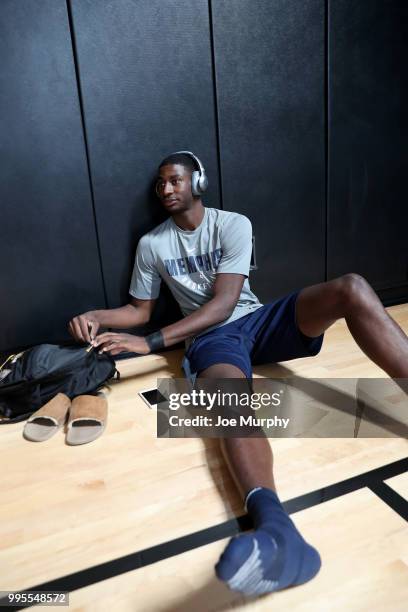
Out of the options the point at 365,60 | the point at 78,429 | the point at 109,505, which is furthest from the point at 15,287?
the point at 365,60

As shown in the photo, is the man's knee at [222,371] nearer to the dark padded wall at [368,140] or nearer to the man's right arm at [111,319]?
the man's right arm at [111,319]

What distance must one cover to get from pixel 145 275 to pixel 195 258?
0.24 meters

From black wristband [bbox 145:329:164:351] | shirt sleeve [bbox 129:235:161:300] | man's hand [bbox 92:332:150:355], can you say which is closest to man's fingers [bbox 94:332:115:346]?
man's hand [bbox 92:332:150:355]

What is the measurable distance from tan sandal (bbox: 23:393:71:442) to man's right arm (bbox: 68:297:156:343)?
0.82 ft

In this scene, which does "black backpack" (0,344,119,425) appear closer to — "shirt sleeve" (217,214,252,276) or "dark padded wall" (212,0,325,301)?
"shirt sleeve" (217,214,252,276)

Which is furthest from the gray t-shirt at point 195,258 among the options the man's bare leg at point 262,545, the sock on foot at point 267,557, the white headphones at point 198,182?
the sock on foot at point 267,557

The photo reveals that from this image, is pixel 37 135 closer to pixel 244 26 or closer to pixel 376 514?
pixel 244 26

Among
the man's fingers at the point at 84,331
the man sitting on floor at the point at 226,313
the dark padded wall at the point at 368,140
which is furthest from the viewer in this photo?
the dark padded wall at the point at 368,140

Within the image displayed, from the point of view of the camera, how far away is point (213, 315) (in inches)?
69.3

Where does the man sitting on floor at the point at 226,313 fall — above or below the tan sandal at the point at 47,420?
above

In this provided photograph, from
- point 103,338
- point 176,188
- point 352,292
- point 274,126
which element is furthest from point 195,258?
point 274,126

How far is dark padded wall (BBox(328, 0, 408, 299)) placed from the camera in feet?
7.54

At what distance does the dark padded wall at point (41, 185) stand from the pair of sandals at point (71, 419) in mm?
471

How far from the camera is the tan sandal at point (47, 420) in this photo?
1.58 m
